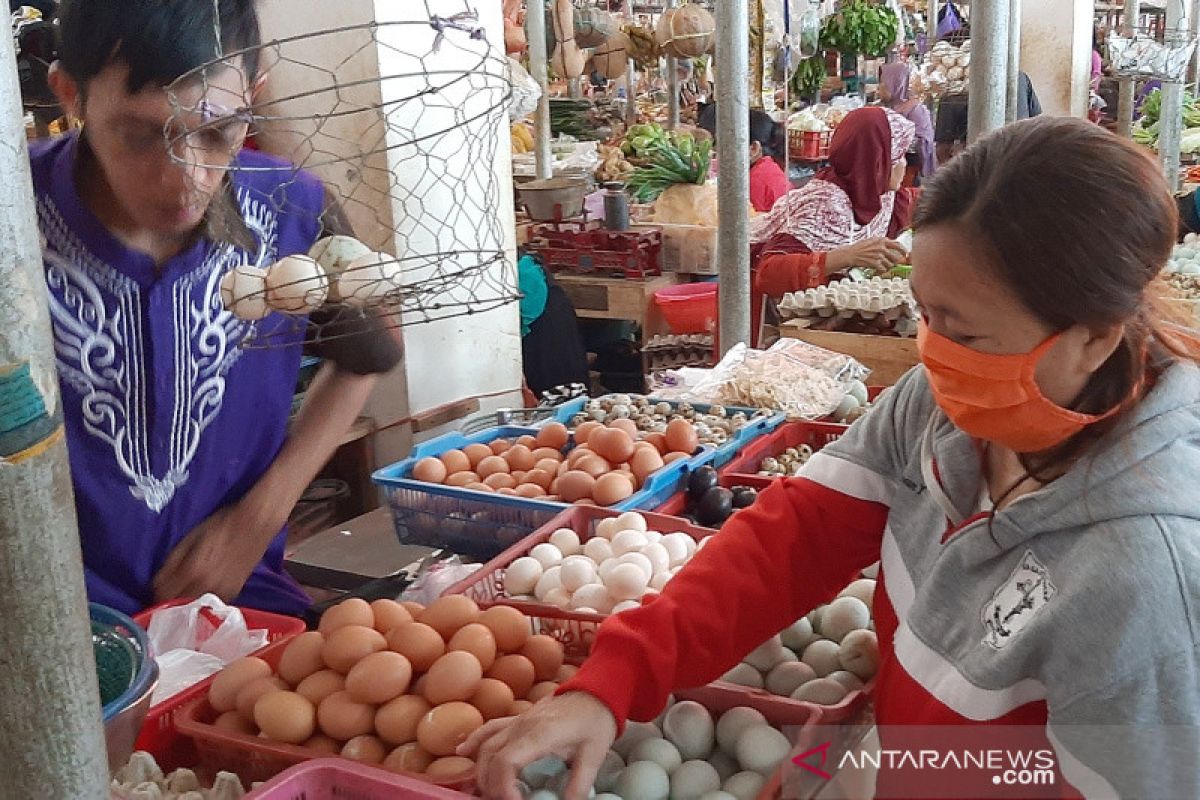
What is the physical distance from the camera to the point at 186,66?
4.83 feet

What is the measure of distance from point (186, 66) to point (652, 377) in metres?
2.24

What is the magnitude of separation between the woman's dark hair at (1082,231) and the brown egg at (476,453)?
154 centimetres

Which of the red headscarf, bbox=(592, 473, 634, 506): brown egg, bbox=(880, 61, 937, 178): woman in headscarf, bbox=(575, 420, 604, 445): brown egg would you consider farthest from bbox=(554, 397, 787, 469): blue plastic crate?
bbox=(880, 61, 937, 178): woman in headscarf

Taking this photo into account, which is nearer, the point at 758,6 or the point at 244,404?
the point at 244,404

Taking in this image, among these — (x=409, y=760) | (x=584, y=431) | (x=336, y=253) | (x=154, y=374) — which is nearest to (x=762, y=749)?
(x=409, y=760)

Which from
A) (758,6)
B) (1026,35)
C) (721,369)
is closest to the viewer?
(721,369)

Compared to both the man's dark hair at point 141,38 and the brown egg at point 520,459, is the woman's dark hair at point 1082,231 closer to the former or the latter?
the man's dark hair at point 141,38

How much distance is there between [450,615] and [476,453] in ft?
3.41

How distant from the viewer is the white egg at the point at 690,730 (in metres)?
1.46

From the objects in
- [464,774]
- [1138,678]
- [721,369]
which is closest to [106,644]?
[464,774]

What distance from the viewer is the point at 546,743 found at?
1275 mm

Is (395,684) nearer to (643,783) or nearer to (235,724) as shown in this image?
(235,724)

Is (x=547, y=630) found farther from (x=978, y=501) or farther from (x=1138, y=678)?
(x=1138, y=678)

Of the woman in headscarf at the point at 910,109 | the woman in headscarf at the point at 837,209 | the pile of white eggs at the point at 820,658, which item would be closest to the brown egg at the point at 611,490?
the pile of white eggs at the point at 820,658
